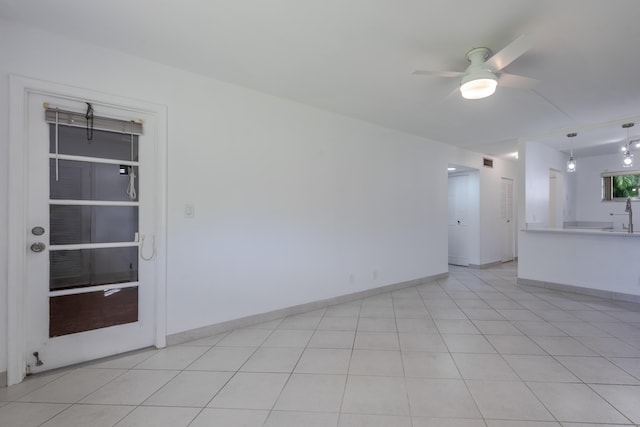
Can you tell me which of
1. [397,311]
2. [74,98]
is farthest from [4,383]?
[397,311]

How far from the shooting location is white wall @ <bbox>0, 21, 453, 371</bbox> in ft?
7.96

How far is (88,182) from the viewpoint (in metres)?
2.47

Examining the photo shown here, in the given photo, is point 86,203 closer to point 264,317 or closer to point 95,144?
point 95,144

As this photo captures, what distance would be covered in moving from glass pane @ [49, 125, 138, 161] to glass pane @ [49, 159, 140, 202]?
0.09m

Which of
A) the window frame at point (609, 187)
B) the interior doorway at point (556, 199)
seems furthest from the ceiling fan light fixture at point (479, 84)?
the window frame at point (609, 187)

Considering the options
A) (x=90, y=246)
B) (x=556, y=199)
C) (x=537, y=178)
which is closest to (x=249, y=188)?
(x=90, y=246)

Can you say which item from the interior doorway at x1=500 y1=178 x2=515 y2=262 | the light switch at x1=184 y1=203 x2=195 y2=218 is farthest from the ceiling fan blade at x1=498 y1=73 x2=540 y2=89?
the interior doorway at x1=500 y1=178 x2=515 y2=262

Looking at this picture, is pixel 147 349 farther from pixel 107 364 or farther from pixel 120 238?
pixel 120 238

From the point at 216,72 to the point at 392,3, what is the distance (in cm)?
177

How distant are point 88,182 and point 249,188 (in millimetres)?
1404

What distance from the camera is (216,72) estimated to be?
2869mm

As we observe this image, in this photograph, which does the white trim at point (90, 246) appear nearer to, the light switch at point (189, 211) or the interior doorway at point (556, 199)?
the light switch at point (189, 211)

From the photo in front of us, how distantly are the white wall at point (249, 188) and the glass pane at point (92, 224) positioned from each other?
0.96ft

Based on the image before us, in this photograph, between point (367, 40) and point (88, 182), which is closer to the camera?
point (367, 40)
